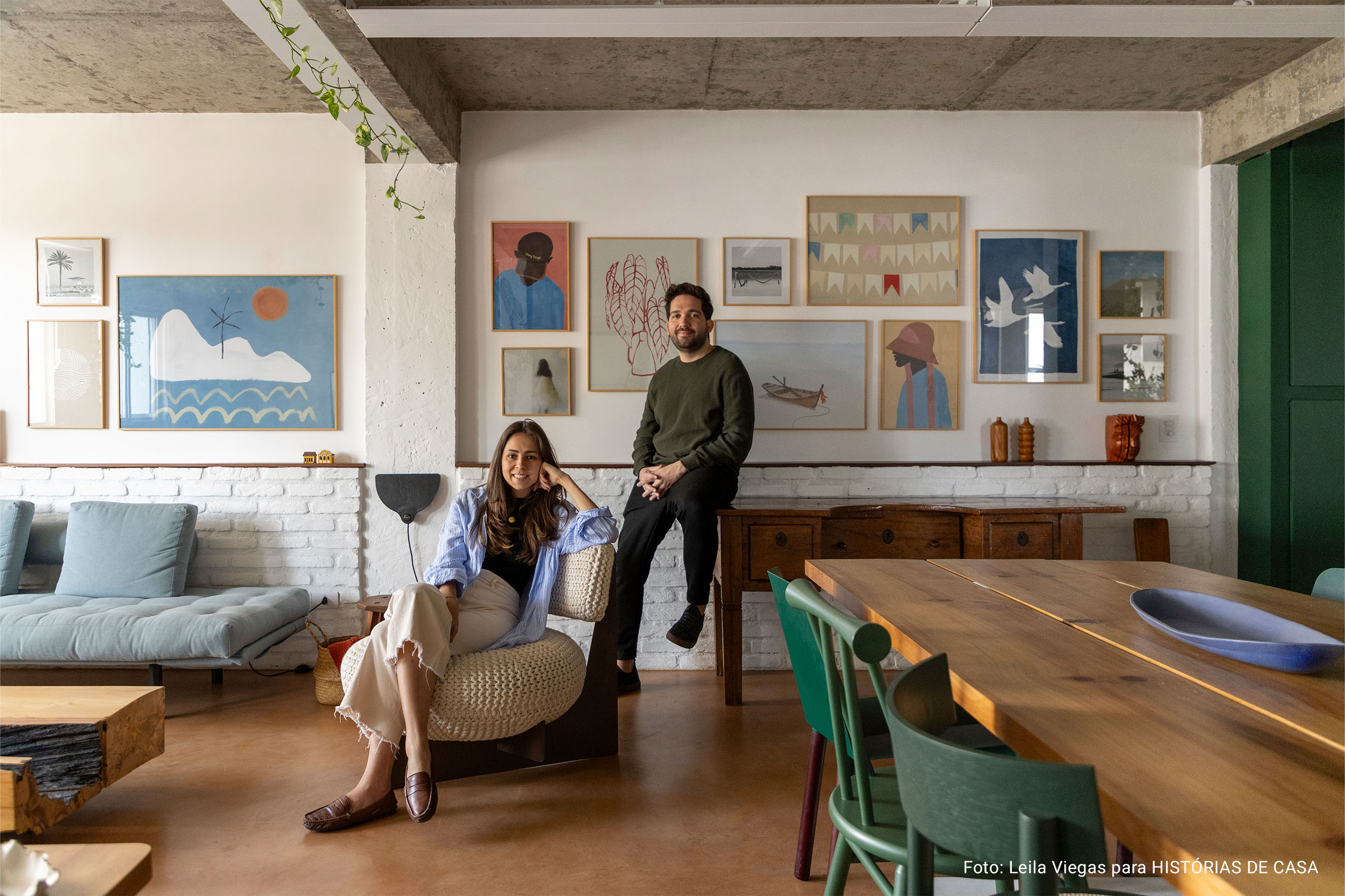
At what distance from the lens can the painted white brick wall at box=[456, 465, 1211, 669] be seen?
13.7 ft

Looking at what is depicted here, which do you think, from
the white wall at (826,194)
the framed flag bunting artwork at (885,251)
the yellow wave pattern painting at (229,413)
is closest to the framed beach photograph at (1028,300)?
the white wall at (826,194)

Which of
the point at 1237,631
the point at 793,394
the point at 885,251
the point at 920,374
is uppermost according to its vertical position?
the point at 885,251

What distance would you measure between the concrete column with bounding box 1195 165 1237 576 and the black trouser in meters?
2.67

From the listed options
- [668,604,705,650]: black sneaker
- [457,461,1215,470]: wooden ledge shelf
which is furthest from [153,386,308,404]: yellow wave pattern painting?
[668,604,705,650]: black sneaker

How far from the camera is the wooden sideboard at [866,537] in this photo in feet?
11.3

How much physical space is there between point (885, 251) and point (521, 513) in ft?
8.30

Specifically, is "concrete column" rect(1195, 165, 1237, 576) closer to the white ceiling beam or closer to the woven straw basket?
the white ceiling beam

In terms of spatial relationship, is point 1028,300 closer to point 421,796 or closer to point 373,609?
point 373,609

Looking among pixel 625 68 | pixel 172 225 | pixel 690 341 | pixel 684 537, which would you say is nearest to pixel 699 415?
pixel 690 341

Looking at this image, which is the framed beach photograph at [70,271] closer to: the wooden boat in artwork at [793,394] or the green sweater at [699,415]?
the green sweater at [699,415]

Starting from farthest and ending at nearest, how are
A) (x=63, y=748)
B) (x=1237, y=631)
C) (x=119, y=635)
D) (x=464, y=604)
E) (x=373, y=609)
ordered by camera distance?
(x=373, y=609) → (x=119, y=635) → (x=464, y=604) → (x=63, y=748) → (x=1237, y=631)

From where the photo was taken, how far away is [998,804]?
73cm

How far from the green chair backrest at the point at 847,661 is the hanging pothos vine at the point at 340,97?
2516 mm

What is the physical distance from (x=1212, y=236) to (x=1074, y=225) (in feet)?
2.35
